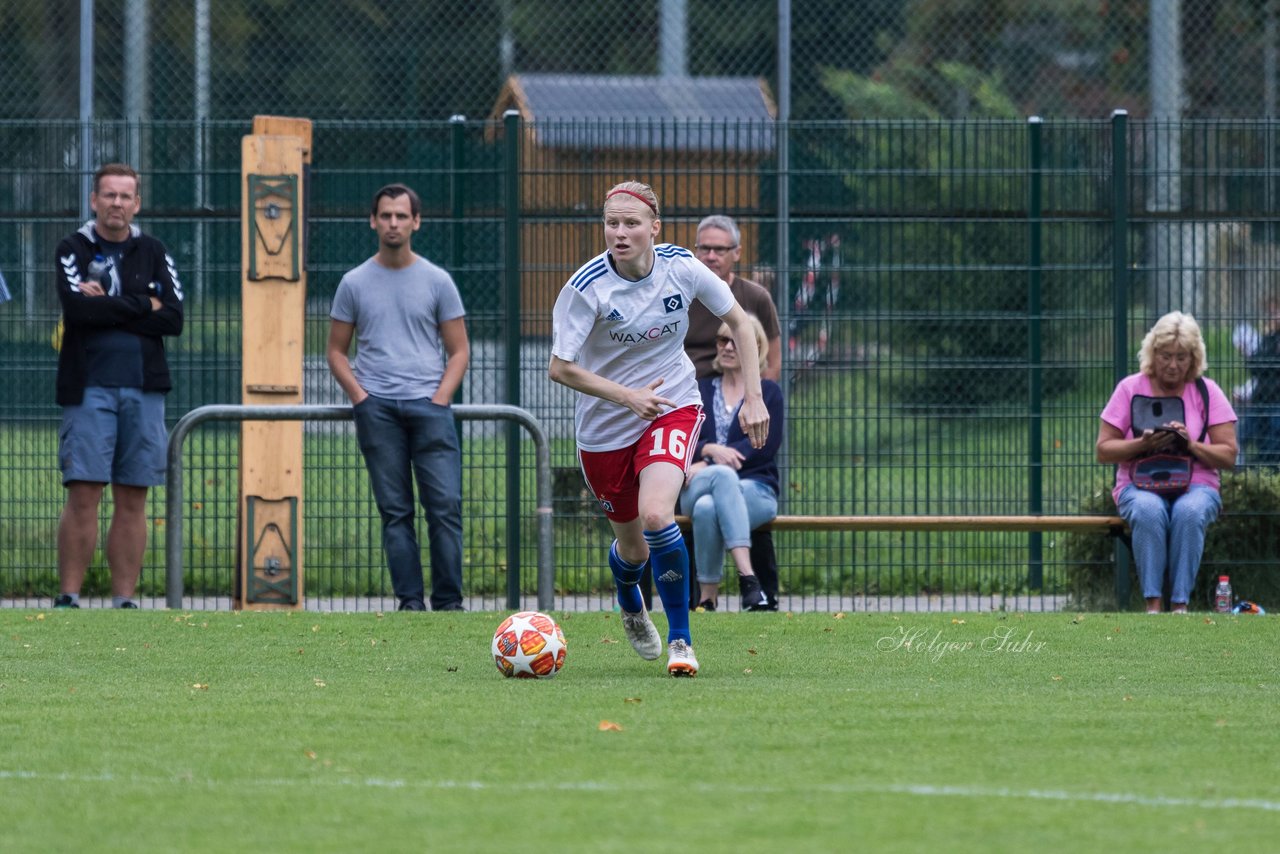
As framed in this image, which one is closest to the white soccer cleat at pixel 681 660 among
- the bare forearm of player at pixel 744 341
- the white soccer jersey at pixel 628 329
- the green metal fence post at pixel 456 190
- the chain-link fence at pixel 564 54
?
the white soccer jersey at pixel 628 329

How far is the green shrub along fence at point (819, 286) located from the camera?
37.8 ft

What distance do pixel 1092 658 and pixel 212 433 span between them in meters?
5.61

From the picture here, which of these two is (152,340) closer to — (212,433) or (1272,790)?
(212,433)

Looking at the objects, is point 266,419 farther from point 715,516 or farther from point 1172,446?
point 1172,446

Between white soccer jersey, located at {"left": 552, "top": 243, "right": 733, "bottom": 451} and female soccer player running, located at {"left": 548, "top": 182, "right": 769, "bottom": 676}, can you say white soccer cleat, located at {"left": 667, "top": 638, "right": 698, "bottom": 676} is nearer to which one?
female soccer player running, located at {"left": 548, "top": 182, "right": 769, "bottom": 676}

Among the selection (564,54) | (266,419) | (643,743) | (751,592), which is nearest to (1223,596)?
(751,592)

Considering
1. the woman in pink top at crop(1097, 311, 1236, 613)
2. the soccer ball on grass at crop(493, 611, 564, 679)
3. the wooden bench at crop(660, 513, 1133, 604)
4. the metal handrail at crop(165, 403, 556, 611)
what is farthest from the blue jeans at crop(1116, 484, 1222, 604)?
the soccer ball on grass at crop(493, 611, 564, 679)

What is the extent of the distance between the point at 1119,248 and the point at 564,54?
21.5 feet

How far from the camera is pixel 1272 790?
5020mm

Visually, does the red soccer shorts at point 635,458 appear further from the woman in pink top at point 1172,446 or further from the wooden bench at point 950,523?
the woman in pink top at point 1172,446

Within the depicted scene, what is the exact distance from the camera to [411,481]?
33.5 ft

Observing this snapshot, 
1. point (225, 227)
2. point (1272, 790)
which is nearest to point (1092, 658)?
point (1272, 790)

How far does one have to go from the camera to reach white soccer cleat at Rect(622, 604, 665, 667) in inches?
303

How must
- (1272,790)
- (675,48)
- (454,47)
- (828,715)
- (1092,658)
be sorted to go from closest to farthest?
(1272,790) < (828,715) < (1092,658) < (675,48) < (454,47)
